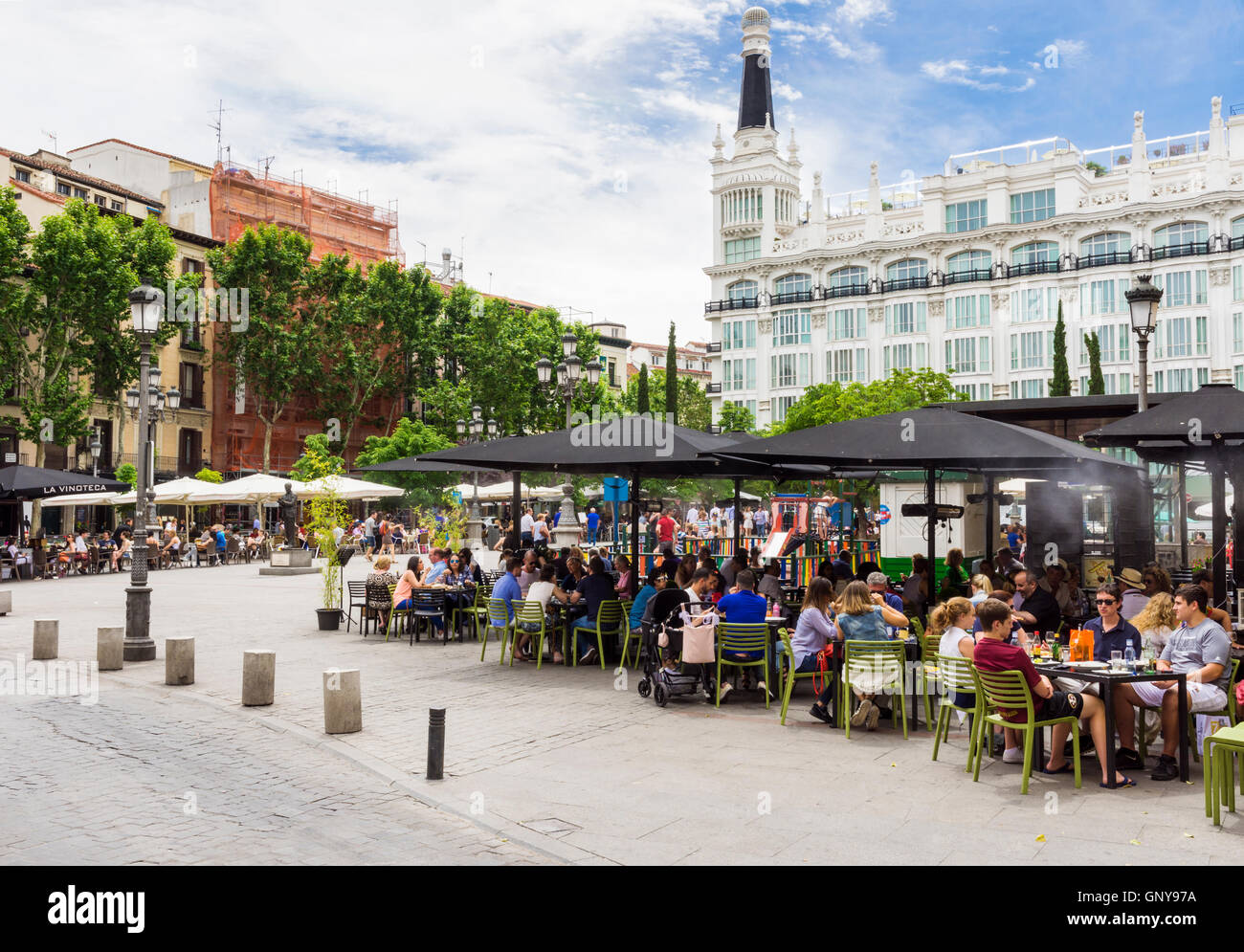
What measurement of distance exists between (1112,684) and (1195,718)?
3.96ft

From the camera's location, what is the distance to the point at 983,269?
6588cm

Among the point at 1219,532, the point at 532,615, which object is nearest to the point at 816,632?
the point at 532,615

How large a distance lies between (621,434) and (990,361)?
58194mm

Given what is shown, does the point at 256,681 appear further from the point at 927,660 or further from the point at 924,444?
the point at 924,444

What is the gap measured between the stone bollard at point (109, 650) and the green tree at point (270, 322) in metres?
40.6

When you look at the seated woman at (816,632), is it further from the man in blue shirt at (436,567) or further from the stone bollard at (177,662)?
the man in blue shirt at (436,567)

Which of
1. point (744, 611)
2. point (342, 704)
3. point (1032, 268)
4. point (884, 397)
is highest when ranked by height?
point (1032, 268)

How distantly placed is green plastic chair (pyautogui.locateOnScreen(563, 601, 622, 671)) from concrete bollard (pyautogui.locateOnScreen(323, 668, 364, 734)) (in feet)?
13.2

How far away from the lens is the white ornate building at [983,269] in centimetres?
5872

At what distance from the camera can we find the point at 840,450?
10.0m

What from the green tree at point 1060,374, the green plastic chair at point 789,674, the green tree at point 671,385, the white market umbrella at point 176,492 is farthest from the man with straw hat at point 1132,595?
the green tree at point 671,385

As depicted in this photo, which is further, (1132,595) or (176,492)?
(176,492)
